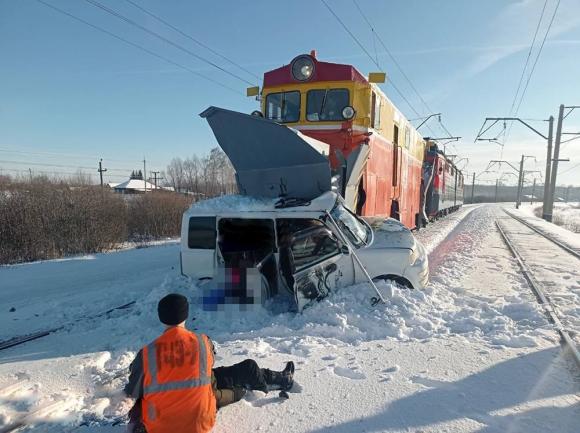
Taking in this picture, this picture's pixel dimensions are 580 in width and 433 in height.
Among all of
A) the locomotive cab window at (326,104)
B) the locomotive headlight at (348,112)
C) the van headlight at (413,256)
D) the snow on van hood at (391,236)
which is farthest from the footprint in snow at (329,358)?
the locomotive cab window at (326,104)

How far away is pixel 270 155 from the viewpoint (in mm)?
6020

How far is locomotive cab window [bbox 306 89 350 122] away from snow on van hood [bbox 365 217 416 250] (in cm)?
271

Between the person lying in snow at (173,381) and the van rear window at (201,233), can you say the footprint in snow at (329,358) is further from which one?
the van rear window at (201,233)

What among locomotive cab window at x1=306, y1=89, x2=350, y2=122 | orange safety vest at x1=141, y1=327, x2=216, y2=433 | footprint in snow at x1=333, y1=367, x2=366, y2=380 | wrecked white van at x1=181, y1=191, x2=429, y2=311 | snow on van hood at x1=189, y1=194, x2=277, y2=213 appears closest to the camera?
orange safety vest at x1=141, y1=327, x2=216, y2=433

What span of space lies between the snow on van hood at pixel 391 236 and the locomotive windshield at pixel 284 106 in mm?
3286

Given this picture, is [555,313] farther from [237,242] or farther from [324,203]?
[237,242]

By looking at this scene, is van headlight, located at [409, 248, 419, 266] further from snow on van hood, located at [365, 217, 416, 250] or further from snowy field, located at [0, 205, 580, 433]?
snowy field, located at [0, 205, 580, 433]

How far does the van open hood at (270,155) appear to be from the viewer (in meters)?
5.62

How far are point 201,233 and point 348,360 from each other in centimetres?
287

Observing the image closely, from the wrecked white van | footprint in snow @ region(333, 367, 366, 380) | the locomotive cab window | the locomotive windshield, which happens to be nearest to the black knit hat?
footprint in snow @ region(333, 367, 366, 380)

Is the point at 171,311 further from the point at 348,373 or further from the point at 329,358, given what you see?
the point at 329,358

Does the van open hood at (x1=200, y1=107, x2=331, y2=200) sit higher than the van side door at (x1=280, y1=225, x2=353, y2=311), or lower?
higher

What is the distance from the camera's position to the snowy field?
3029 mm

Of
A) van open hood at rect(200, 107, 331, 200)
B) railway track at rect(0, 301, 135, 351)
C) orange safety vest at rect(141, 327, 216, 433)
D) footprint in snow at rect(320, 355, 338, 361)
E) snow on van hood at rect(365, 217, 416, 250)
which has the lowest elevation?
railway track at rect(0, 301, 135, 351)
